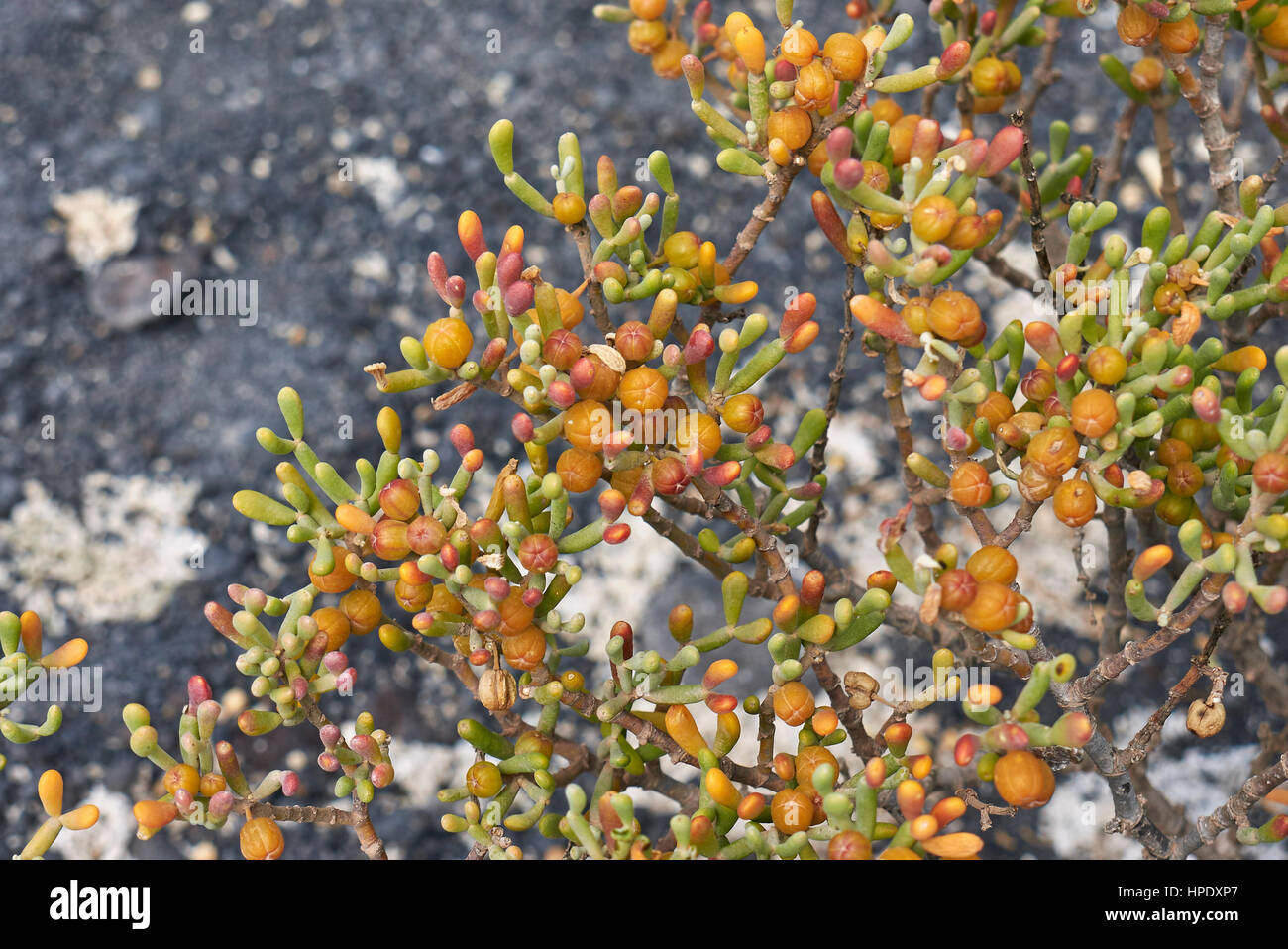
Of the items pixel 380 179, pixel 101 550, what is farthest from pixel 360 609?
pixel 380 179

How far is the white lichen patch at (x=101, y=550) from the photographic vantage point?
235 cm

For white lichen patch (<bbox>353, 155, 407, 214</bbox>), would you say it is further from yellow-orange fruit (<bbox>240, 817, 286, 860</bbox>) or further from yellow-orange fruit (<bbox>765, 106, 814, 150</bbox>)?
yellow-orange fruit (<bbox>240, 817, 286, 860</bbox>)

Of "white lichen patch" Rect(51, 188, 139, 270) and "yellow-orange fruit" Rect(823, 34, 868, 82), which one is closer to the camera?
"yellow-orange fruit" Rect(823, 34, 868, 82)

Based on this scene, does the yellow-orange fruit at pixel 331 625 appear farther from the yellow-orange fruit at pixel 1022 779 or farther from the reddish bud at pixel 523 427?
the yellow-orange fruit at pixel 1022 779

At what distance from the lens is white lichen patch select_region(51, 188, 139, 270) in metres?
2.62

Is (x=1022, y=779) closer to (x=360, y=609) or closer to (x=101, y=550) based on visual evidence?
(x=360, y=609)

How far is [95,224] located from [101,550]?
831mm

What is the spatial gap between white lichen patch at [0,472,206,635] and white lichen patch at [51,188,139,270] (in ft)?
1.87

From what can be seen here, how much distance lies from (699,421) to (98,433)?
6.17ft

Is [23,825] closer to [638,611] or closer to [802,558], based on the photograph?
[638,611]

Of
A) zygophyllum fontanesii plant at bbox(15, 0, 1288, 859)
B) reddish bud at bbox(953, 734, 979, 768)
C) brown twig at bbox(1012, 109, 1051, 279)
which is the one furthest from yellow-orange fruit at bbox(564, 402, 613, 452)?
brown twig at bbox(1012, 109, 1051, 279)

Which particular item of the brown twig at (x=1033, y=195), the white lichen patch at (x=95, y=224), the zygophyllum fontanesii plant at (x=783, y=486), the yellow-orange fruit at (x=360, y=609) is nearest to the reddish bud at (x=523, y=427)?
the zygophyllum fontanesii plant at (x=783, y=486)

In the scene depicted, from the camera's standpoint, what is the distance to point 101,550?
2395 millimetres
